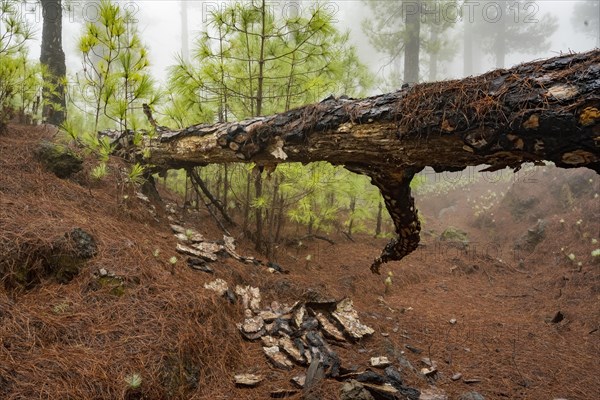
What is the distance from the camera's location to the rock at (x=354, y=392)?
8.12 feet

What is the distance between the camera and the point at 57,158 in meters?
4.29

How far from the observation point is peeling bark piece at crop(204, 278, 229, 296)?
3.50m

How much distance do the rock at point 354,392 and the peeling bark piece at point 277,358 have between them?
0.55 meters

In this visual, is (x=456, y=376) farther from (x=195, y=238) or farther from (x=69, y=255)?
(x=69, y=255)

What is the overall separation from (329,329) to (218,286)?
4.09ft

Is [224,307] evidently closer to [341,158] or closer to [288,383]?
[288,383]

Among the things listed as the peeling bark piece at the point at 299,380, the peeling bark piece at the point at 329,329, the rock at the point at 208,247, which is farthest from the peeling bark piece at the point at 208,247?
the peeling bark piece at the point at 299,380

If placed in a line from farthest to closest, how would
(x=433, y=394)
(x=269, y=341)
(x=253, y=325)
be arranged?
1. (x=253, y=325)
2. (x=269, y=341)
3. (x=433, y=394)

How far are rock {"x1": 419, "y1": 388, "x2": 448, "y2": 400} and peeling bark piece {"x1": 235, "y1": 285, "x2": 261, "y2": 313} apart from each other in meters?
1.73

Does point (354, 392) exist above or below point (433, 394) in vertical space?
above

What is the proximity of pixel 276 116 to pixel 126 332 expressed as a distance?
96.0 inches

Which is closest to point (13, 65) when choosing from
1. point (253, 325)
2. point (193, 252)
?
point (193, 252)

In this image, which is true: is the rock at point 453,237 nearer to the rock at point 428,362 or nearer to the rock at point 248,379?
the rock at point 428,362

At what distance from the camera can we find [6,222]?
2.96 m
